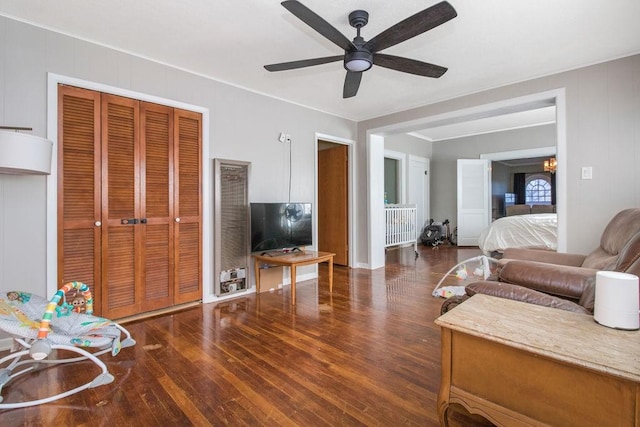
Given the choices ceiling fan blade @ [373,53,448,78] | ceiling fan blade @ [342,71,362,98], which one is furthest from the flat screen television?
ceiling fan blade @ [373,53,448,78]

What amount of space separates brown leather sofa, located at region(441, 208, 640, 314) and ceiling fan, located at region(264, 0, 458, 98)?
1.55 metres

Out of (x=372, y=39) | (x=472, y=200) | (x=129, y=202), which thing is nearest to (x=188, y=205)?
(x=129, y=202)

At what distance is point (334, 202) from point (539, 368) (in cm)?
448

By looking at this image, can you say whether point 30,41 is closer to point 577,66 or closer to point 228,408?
point 228,408

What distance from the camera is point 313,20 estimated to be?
1871 millimetres

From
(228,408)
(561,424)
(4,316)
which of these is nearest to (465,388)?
(561,424)

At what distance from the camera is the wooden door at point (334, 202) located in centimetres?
531

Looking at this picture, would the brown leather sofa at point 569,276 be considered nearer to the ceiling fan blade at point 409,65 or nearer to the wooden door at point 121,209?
the ceiling fan blade at point 409,65

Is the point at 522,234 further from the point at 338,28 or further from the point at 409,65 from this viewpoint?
the point at 338,28

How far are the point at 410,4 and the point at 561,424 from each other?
2.51 meters

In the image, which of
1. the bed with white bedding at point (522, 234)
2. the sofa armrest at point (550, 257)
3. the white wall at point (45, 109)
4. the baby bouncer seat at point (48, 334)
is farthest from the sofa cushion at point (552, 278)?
the bed with white bedding at point (522, 234)

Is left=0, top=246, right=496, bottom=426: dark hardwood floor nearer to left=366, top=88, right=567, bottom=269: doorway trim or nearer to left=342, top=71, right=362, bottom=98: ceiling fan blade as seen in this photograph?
→ left=366, top=88, right=567, bottom=269: doorway trim

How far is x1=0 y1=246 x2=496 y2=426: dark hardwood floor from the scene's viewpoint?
161 cm

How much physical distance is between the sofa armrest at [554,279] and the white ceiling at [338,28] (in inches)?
73.8
